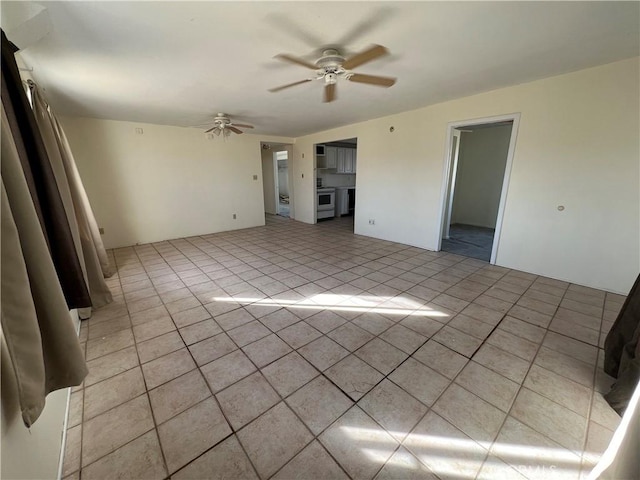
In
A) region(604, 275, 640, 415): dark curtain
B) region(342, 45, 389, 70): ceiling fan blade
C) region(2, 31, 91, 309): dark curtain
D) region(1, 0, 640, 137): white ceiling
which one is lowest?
region(604, 275, 640, 415): dark curtain

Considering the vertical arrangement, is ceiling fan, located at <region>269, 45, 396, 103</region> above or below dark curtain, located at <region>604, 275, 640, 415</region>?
above

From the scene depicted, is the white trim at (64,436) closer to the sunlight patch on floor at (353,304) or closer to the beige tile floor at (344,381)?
the beige tile floor at (344,381)

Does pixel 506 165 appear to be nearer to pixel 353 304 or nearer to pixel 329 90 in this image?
pixel 329 90

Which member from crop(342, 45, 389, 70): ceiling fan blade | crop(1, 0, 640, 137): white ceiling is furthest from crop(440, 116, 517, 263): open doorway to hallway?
crop(342, 45, 389, 70): ceiling fan blade

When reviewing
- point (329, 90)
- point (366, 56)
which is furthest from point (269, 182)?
point (366, 56)

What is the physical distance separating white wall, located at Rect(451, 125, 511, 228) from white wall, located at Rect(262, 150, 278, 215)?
5.34m

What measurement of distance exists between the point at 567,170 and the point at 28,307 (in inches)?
175

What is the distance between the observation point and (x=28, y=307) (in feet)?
2.43

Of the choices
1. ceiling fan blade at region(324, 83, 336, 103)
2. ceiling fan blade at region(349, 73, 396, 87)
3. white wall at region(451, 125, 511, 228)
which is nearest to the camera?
ceiling fan blade at region(349, 73, 396, 87)

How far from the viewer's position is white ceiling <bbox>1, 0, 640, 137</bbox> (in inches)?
63.2

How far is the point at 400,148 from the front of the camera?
443cm

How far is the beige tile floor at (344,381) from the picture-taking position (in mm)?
1214

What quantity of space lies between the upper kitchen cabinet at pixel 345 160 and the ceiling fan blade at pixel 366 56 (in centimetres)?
503

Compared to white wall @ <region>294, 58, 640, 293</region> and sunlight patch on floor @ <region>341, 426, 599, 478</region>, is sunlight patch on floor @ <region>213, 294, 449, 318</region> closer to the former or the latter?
sunlight patch on floor @ <region>341, 426, 599, 478</region>
